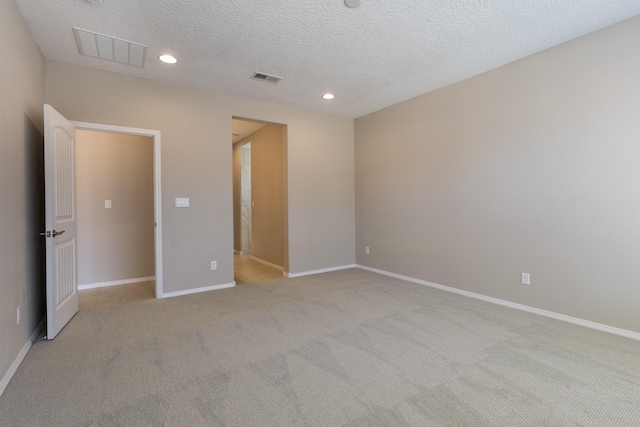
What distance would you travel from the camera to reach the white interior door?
255 centimetres

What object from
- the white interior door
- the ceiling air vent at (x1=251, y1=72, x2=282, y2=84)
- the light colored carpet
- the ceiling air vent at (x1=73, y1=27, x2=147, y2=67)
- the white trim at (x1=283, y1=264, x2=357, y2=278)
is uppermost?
the ceiling air vent at (x1=251, y1=72, x2=282, y2=84)

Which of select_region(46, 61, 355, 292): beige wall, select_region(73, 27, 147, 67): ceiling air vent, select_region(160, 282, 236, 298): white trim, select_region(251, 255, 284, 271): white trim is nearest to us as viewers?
select_region(73, 27, 147, 67): ceiling air vent

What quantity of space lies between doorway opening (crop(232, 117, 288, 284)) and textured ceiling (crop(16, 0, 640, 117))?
5.17 feet

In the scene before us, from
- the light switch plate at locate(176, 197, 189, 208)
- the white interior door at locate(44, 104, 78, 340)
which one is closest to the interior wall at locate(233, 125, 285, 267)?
the light switch plate at locate(176, 197, 189, 208)

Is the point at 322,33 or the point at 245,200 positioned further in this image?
the point at 245,200

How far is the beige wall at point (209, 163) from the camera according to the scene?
11.3ft

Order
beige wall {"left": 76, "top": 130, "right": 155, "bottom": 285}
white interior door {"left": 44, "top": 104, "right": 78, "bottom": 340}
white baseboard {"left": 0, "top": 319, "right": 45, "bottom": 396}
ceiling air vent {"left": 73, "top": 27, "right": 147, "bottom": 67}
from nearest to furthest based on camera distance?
white baseboard {"left": 0, "top": 319, "right": 45, "bottom": 396} < white interior door {"left": 44, "top": 104, "right": 78, "bottom": 340} < ceiling air vent {"left": 73, "top": 27, "right": 147, "bottom": 67} < beige wall {"left": 76, "top": 130, "right": 155, "bottom": 285}

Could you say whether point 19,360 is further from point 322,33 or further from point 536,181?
point 536,181

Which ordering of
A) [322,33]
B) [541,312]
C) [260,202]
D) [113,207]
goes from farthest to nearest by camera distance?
[260,202] < [113,207] < [541,312] < [322,33]

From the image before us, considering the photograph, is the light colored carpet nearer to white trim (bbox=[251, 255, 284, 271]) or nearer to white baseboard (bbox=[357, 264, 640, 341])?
white baseboard (bbox=[357, 264, 640, 341])

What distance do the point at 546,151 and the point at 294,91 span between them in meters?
2.96

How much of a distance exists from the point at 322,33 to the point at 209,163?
2.26 meters

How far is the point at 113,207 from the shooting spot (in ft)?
14.7

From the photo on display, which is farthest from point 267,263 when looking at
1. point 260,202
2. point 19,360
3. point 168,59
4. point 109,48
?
point 109,48
